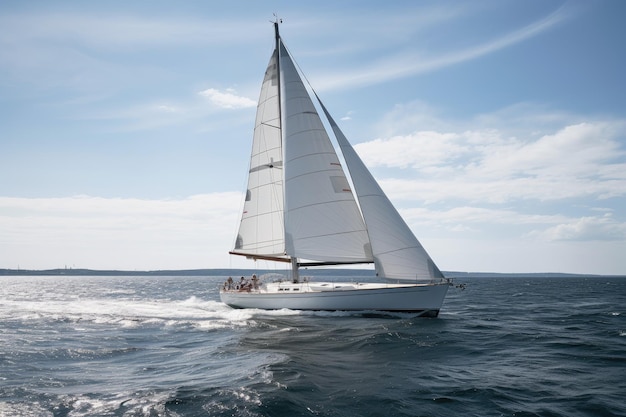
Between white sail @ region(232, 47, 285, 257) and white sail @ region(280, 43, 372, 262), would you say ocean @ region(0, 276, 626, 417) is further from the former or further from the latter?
white sail @ region(232, 47, 285, 257)

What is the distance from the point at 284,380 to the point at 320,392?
1394mm

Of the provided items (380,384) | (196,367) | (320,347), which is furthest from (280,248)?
(380,384)

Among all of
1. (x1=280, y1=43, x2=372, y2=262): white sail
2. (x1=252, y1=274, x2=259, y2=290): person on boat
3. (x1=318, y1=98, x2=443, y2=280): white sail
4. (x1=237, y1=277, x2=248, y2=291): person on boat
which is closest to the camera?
(x1=318, y1=98, x2=443, y2=280): white sail

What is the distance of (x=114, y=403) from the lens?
1020 cm

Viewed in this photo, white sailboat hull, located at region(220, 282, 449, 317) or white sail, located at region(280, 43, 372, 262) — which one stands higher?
white sail, located at region(280, 43, 372, 262)

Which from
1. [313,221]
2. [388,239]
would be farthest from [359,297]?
[313,221]

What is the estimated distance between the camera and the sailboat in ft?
81.8

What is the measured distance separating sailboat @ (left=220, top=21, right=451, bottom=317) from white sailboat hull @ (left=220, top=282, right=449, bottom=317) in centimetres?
5

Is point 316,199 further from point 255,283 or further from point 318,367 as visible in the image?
point 318,367

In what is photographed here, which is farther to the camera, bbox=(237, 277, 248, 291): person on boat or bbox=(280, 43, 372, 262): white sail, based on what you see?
bbox=(237, 277, 248, 291): person on boat

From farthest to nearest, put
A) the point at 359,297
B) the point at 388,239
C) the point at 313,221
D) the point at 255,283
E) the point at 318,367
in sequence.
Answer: the point at 255,283
the point at 313,221
the point at 388,239
the point at 359,297
the point at 318,367

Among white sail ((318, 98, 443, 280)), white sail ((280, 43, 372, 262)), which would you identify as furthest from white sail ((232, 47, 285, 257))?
white sail ((318, 98, 443, 280))

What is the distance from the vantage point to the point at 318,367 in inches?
553

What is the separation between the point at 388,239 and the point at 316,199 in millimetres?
5155
